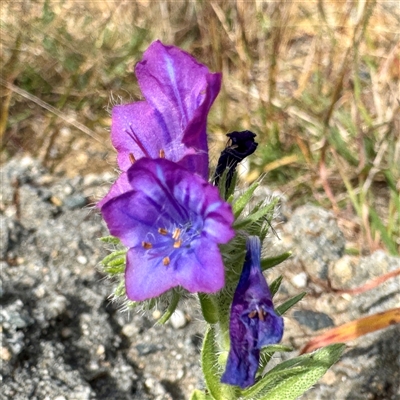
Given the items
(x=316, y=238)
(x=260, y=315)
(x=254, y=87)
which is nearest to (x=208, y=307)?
(x=260, y=315)

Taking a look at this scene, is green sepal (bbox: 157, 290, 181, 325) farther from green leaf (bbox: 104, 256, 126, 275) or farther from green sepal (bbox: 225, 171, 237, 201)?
green sepal (bbox: 225, 171, 237, 201)

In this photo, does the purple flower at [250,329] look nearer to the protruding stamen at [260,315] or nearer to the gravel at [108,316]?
the protruding stamen at [260,315]

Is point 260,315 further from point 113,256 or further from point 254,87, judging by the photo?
point 254,87

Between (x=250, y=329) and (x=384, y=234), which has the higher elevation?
(x=250, y=329)

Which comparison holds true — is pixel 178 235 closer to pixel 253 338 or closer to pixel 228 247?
pixel 228 247

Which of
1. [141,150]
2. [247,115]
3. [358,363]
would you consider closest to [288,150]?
[247,115]

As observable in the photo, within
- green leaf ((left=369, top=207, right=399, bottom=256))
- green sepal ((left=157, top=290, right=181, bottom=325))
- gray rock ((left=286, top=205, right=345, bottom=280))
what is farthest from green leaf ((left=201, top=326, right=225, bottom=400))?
green leaf ((left=369, top=207, right=399, bottom=256))

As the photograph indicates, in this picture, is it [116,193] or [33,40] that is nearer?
[116,193]
